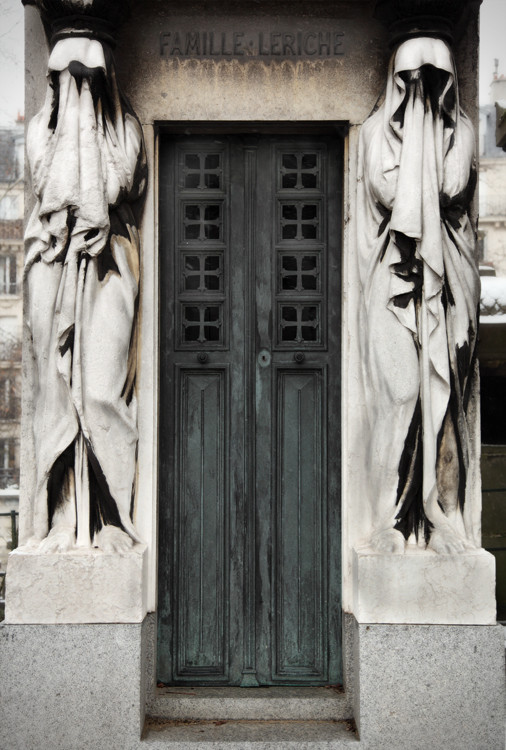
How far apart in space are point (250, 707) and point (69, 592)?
145 cm

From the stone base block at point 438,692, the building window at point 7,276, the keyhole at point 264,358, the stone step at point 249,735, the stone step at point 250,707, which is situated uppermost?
the building window at point 7,276

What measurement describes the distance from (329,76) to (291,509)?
2.91 metres

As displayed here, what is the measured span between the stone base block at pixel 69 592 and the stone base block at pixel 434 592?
1.46 m

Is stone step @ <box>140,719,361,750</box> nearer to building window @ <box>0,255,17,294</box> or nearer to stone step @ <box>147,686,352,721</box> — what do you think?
stone step @ <box>147,686,352,721</box>

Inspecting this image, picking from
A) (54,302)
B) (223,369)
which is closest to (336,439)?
(223,369)

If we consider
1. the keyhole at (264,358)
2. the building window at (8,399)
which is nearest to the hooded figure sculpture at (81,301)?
the keyhole at (264,358)

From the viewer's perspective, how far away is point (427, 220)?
5895mm

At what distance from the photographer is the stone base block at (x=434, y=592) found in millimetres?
5844

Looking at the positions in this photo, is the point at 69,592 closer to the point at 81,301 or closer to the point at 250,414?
the point at 250,414

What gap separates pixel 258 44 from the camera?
6.38 metres

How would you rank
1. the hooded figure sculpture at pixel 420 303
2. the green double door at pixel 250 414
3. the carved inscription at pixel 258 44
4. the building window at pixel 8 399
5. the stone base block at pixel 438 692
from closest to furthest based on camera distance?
the stone base block at pixel 438 692
the hooded figure sculpture at pixel 420 303
the carved inscription at pixel 258 44
the green double door at pixel 250 414
the building window at pixel 8 399

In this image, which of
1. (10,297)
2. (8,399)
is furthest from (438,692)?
(10,297)

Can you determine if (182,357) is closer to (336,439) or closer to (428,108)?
(336,439)

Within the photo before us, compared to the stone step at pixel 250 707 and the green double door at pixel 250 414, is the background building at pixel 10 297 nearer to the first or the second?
the green double door at pixel 250 414
